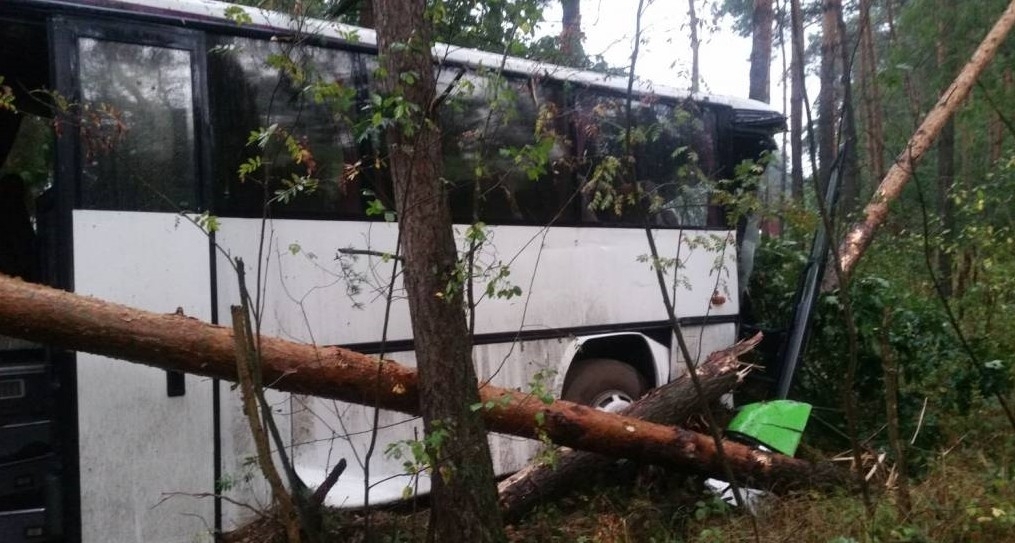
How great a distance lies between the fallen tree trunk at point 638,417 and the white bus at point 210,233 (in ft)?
1.45

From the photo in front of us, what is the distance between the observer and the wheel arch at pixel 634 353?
6.34 m

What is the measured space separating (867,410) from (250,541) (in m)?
4.62

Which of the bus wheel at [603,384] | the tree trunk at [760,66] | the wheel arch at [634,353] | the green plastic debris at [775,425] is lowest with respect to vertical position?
the green plastic debris at [775,425]

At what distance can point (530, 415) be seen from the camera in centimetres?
473

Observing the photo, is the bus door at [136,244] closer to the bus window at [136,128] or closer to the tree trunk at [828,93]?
the bus window at [136,128]

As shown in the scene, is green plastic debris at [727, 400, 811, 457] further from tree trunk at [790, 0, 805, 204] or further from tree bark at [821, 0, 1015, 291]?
tree trunk at [790, 0, 805, 204]

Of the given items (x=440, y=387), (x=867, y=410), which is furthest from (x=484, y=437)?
Result: (x=867, y=410)

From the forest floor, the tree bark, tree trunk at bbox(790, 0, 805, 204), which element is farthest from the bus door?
the tree bark

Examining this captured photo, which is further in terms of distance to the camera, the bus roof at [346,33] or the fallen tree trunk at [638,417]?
the fallen tree trunk at [638,417]

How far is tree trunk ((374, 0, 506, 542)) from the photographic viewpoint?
396 centimetres

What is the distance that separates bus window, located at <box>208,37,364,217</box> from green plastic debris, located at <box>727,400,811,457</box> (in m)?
2.74

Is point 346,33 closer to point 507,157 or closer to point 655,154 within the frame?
point 507,157

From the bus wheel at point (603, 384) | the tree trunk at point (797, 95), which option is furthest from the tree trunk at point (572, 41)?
the bus wheel at point (603, 384)

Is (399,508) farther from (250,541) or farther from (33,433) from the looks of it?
(33,433)
